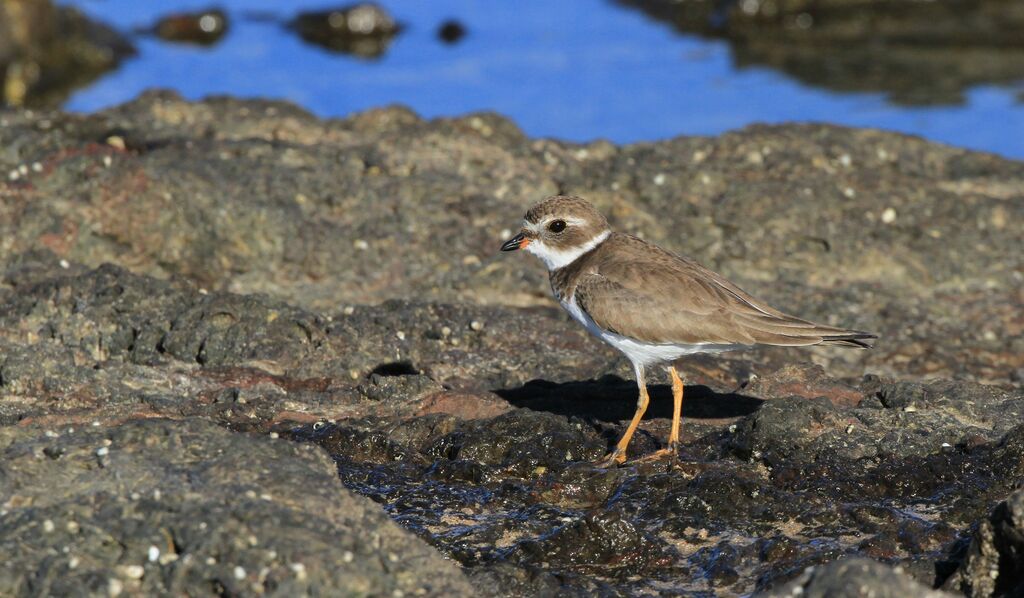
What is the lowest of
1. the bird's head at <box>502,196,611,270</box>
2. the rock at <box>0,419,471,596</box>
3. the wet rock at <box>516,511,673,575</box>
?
the wet rock at <box>516,511,673,575</box>

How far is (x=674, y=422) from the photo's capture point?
6.88m

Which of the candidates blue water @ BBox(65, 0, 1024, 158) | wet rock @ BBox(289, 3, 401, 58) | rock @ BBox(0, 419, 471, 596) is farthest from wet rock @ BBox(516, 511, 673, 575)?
wet rock @ BBox(289, 3, 401, 58)

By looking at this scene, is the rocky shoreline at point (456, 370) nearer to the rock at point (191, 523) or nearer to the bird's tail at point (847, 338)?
the rock at point (191, 523)

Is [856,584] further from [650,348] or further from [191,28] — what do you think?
[191,28]

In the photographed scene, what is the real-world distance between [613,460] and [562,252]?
139cm

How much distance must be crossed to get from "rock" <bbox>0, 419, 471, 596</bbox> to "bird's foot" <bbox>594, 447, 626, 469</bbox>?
1591 mm

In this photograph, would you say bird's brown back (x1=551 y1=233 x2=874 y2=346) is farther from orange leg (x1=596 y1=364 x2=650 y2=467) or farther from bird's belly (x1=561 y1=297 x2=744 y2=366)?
orange leg (x1=596 y1=364 x2=650 y2=467)

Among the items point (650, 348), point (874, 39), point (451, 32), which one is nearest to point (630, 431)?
point (650, 348)

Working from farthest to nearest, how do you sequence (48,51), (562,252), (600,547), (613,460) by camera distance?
(48,51), (562,252), (613,460), (600,547)

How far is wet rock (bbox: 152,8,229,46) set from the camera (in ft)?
66.8

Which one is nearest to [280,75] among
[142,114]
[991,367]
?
[142,114]

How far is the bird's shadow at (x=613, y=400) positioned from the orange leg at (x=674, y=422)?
0.22m

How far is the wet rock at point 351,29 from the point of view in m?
20.3

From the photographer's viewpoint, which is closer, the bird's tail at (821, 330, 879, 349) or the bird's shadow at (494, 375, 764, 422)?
the bird's tail at (821, 330, 879, 349)
